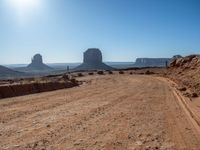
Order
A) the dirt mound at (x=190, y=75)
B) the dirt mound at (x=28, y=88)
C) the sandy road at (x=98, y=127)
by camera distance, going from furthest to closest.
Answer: the dirt mound at (x=190, y=75) < the dirt mound at (x=28, y=88) < the sandy road at (x=98, y=127)

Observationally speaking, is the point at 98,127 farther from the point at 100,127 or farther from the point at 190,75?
the point at 190,75

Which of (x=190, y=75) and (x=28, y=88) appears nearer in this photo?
(x=28, y=88)

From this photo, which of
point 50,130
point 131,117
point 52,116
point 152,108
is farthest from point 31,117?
point 152,108

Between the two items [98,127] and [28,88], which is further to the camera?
[28,88]

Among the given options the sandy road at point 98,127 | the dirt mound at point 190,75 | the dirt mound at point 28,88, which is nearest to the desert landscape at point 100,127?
the sandy road at point 98,127

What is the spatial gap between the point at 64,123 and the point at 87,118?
1.26 meters

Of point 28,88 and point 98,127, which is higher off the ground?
point 98,127

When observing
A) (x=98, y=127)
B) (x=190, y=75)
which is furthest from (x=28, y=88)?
(x=190, y=75)

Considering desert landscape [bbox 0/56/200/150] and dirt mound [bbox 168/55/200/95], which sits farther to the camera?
dirt mound [bbox 168/55/200/95]

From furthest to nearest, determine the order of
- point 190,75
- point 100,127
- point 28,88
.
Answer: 1. point 190,75
2. point 28,88
3. point 100,127

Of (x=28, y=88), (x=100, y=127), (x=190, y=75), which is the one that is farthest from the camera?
(x=190, y=75)

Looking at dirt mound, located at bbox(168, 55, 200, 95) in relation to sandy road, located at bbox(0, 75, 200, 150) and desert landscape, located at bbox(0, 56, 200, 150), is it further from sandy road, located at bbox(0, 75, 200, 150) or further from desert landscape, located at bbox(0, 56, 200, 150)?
sandy road, located at bbox(0, 75, 200, 150)

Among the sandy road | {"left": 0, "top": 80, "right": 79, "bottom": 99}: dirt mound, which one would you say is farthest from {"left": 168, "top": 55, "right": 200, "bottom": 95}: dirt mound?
{"left": 0, "top": 80, "right": 79, "bottom": 99}: dirt mound

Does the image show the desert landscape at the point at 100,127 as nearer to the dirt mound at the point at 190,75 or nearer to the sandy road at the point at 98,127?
the sandy road at the point at 98,127
